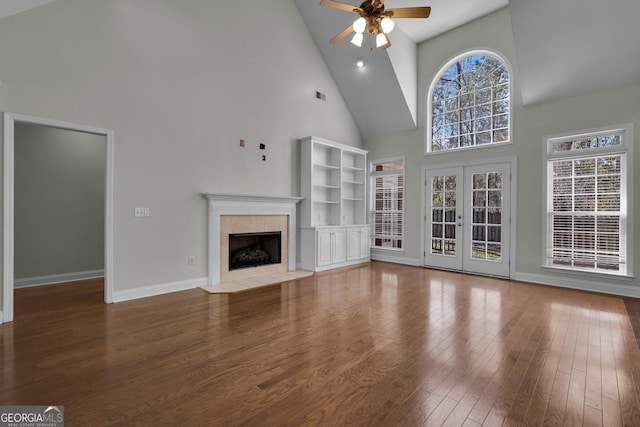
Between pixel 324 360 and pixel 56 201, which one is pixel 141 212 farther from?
pixel 324 360

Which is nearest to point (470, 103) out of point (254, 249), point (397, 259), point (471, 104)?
A: point (471, 104)

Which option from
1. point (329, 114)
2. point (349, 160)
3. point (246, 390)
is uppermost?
point (329, 114)

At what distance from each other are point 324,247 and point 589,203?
4355 mm

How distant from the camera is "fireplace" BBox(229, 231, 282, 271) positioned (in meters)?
5.18

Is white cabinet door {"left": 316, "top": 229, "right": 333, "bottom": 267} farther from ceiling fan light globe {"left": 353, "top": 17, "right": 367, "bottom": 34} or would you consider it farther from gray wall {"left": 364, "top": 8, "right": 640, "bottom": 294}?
ceiling fan light globe {"left": 353, "top": 17, "right": 367, "bottom": 34}

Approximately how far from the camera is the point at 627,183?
4387 millimetres

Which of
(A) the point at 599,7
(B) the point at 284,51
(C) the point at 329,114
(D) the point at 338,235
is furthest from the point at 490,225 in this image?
(B) the point at 284,51

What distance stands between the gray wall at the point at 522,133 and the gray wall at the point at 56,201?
19.9 feet

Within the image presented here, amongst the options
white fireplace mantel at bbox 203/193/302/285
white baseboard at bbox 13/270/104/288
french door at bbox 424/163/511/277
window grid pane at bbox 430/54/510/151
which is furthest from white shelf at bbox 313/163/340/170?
white baseboard at bbox 13/270/104/288

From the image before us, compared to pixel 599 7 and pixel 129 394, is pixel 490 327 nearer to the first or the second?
pixel 129 394

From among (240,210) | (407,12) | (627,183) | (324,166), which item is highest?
(407,12)

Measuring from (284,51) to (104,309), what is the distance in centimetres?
513

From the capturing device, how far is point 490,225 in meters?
5.68

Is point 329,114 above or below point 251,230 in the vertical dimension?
above
